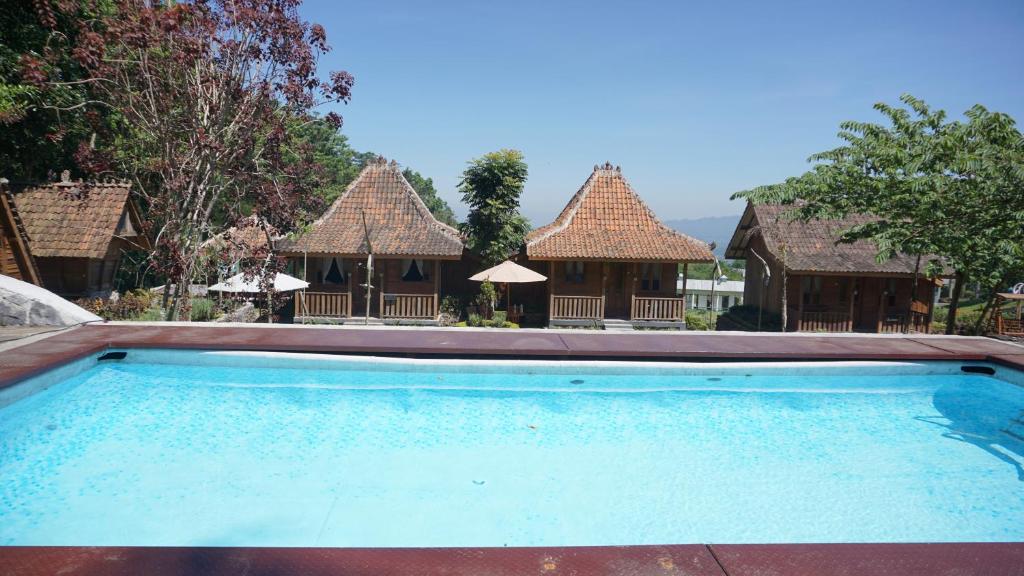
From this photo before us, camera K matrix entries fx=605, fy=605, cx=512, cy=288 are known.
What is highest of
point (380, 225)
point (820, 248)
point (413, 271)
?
point (380, 225)

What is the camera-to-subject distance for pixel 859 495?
6301 mm

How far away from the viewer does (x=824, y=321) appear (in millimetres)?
19875

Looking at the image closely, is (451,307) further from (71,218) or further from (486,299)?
(71,218)

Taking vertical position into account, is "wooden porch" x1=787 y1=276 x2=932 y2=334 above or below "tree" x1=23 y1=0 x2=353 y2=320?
below

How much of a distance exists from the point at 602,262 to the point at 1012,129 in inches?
410

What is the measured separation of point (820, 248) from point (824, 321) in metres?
2.50

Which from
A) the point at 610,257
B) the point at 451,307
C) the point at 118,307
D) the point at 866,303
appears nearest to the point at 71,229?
the point at 118,307

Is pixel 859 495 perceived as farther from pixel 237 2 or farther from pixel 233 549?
pixel 237 2

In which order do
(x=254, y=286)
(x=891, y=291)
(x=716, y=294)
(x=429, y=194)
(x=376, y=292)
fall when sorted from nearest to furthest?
1. (x=254, y=286)
2. (x=376, y=292)
3. (x=891, y=291)
4. (x=716, y=294)
5. (x=429, y=194)

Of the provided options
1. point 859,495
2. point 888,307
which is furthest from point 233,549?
point 888,307

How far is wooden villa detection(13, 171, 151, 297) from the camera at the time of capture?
1509 cm

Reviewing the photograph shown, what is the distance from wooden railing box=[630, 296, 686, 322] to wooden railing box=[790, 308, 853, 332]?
429 cm

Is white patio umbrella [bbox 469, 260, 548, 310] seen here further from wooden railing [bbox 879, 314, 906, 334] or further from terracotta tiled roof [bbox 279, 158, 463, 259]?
wooden railing [bbox 879, 314, 906, 334]

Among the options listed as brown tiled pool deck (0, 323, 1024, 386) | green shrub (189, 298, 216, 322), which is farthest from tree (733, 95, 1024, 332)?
green shrub (189, 298, 216, 322)
